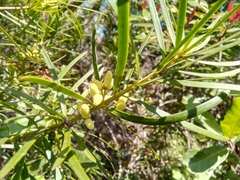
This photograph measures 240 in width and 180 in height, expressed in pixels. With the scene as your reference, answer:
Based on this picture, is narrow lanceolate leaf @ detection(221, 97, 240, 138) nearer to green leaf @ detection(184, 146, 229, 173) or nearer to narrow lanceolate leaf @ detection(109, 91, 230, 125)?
green leaf @ detection(184, 146, 229, 173)

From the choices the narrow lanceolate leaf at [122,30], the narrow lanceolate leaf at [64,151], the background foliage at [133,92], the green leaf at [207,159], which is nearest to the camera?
the narrow lanceolate leaf at [122,30]

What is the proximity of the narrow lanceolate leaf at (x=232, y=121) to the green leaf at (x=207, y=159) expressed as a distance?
171 millimetres

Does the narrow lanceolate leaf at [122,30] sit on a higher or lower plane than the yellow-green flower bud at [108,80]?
higher

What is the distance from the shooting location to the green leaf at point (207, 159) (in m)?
1.21

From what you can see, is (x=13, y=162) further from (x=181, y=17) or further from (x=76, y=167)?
(x=181, y=17)

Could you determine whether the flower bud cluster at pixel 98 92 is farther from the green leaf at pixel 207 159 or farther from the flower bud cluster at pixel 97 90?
the green leaf at pixel 207 159

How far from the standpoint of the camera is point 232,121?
104 centimetres

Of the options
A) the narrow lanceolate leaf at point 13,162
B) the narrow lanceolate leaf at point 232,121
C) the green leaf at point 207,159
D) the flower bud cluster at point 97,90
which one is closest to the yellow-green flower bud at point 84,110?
the flower bud cluster at point 97,90

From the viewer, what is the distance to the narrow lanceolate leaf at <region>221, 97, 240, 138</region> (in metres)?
1.01

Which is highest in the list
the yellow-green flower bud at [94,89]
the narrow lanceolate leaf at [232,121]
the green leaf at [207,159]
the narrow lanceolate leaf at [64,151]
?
the yellow-green flower bud at [94,89]

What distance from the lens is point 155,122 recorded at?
52cm

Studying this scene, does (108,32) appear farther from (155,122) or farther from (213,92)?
(155,122)

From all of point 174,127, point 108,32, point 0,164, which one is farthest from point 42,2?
point 108,32

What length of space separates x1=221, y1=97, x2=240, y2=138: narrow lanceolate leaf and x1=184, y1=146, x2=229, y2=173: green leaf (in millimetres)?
171
